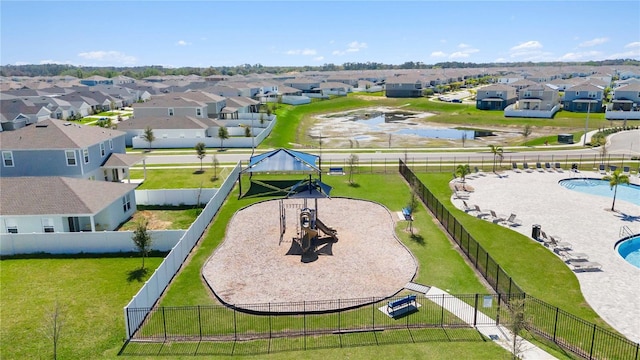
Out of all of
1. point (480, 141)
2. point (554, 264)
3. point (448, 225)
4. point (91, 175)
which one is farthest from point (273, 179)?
point (480, 141)

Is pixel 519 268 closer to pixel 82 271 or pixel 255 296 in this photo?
pixel 255 296

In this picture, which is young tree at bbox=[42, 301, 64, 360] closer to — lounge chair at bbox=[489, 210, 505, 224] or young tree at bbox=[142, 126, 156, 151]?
lounge chair at bbox=[489, 210, 505, 224]

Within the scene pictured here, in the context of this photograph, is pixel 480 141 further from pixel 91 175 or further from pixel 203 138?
pixel 91 175

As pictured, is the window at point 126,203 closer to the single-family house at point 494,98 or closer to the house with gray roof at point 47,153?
the house with gray roof at point 47,153

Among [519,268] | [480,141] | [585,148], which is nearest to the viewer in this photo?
[519,268]

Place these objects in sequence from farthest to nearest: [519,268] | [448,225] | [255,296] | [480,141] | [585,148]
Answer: [480,141]
[585,148]
[448,225]
[519,268]
[255,296]

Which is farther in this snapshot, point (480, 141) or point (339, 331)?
point (480, 141)
